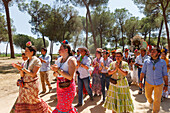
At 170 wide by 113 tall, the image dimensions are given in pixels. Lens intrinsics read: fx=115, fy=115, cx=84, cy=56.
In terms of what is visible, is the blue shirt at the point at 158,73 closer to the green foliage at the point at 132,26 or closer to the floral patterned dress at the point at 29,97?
the floral patterned dress at the point at 29,97

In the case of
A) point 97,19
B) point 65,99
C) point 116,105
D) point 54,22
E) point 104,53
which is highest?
point 97,19

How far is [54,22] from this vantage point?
19.4 meters

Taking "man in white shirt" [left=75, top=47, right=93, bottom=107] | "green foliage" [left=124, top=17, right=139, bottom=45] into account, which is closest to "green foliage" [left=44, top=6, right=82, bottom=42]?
"man in white shirt" [left=75, top=47, right=93, bottom=107]

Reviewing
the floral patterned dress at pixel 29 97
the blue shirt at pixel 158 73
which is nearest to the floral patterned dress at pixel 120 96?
the blue shirt at pixel 158 73

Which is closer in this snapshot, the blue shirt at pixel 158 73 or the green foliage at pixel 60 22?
the blue shirt at pixel 158 73

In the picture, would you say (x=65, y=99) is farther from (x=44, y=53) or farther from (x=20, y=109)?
(x=44, y=53)

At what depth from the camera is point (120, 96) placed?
→ 2957 millimetres

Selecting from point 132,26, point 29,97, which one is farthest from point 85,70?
point 132,26

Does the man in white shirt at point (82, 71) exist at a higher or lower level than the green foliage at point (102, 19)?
lower

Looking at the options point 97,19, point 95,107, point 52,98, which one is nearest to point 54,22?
point 97,19

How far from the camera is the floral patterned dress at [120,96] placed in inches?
114

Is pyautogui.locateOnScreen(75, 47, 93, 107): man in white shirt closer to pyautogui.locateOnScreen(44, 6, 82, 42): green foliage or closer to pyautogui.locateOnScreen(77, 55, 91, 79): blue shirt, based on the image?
pyautogui.locateOnScreen(77, 55, 91, 79): blue shirt

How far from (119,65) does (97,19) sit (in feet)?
74.5

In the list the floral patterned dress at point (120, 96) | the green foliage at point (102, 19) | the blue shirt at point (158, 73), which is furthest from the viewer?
the green foliage at point (102, 19)
